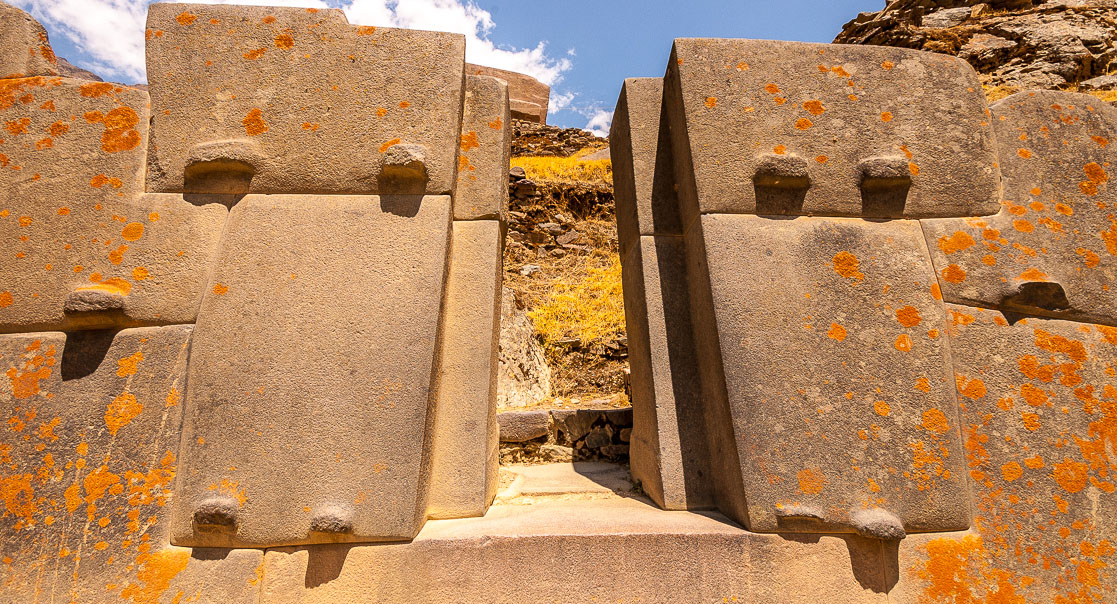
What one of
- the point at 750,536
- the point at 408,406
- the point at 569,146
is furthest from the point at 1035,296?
the point at 569,146

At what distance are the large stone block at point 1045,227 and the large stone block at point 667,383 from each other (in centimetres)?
102

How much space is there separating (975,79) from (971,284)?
Result: 998 mm

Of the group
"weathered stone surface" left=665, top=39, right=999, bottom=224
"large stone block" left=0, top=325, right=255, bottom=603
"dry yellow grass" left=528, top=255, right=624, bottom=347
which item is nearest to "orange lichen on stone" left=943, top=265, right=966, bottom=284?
"weathered stone surface" left=665, top=39, right=999, bottom=224

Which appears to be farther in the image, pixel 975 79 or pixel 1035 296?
pixel 975 79

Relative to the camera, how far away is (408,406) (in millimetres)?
1643

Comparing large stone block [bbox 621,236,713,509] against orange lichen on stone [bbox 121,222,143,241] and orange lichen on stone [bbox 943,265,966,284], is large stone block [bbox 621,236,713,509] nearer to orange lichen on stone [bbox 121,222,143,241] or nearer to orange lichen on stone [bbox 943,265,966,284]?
orange lichen on stone [bbox 943,265,966,284]

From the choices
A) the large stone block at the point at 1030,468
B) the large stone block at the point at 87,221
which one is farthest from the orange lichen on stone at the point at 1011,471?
the large stone block at the point at 87,221

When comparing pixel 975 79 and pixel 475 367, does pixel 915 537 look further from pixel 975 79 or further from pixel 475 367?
pixel 975 79

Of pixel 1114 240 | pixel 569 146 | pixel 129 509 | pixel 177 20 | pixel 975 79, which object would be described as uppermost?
pixel 569 146

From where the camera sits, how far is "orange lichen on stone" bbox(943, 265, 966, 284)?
5.91 ft

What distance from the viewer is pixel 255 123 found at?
6.10 ft

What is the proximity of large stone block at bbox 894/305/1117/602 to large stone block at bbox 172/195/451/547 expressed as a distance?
5.86ft

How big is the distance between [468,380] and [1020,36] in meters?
15.2

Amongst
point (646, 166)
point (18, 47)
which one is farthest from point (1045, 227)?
point (18, 47)
